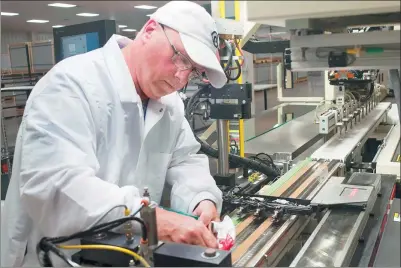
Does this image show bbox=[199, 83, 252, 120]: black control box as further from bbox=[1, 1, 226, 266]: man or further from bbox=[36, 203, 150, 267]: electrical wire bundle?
bbox=[36, 203, 150, 267]: electrical wire bundle

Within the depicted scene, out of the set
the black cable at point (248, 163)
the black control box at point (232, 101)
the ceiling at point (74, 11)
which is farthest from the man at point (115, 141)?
the ceiling at point (74, 11)

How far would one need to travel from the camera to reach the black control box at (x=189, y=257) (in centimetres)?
90

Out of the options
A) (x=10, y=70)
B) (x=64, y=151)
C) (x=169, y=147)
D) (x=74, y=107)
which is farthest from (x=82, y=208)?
(x=10, y=70)

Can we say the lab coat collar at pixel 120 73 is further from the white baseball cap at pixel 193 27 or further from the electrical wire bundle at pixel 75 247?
the electrical wire bundle at pixel 75 247

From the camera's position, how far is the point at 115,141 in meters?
1.36

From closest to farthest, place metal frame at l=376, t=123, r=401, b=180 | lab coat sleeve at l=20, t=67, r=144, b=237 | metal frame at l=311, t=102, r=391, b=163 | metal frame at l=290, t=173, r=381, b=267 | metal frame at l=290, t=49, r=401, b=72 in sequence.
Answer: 1. metal frame at l=290, t=49, r=401, b=72
2. lab coat sleeve at l=20, t=67, r=144, b=237
3. metal frame at l=290, t=173, r=381, b=267
4. metal frame at l=376, t=123, r=401, b=180
5. metal frame at l=311, t=102, r=391, b=163

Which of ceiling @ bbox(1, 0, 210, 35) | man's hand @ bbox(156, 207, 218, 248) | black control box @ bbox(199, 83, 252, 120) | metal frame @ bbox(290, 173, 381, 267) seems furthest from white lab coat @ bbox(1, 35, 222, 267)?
ceiling @ bbox(1, 0, 210, 35)

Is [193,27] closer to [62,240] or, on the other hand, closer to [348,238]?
[62,240]

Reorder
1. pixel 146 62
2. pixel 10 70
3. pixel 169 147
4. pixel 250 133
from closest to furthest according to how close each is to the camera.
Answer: pixel 146 62 → pixel 169 147 → pixel 250 133 → pixel 10 70

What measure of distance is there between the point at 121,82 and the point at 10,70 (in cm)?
673

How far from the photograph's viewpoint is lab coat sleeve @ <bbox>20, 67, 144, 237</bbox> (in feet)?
3.60

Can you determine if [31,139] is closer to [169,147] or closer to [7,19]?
[169,147]

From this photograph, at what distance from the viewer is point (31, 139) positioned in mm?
1129

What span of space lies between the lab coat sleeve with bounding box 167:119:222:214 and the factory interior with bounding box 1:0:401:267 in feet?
0.55
